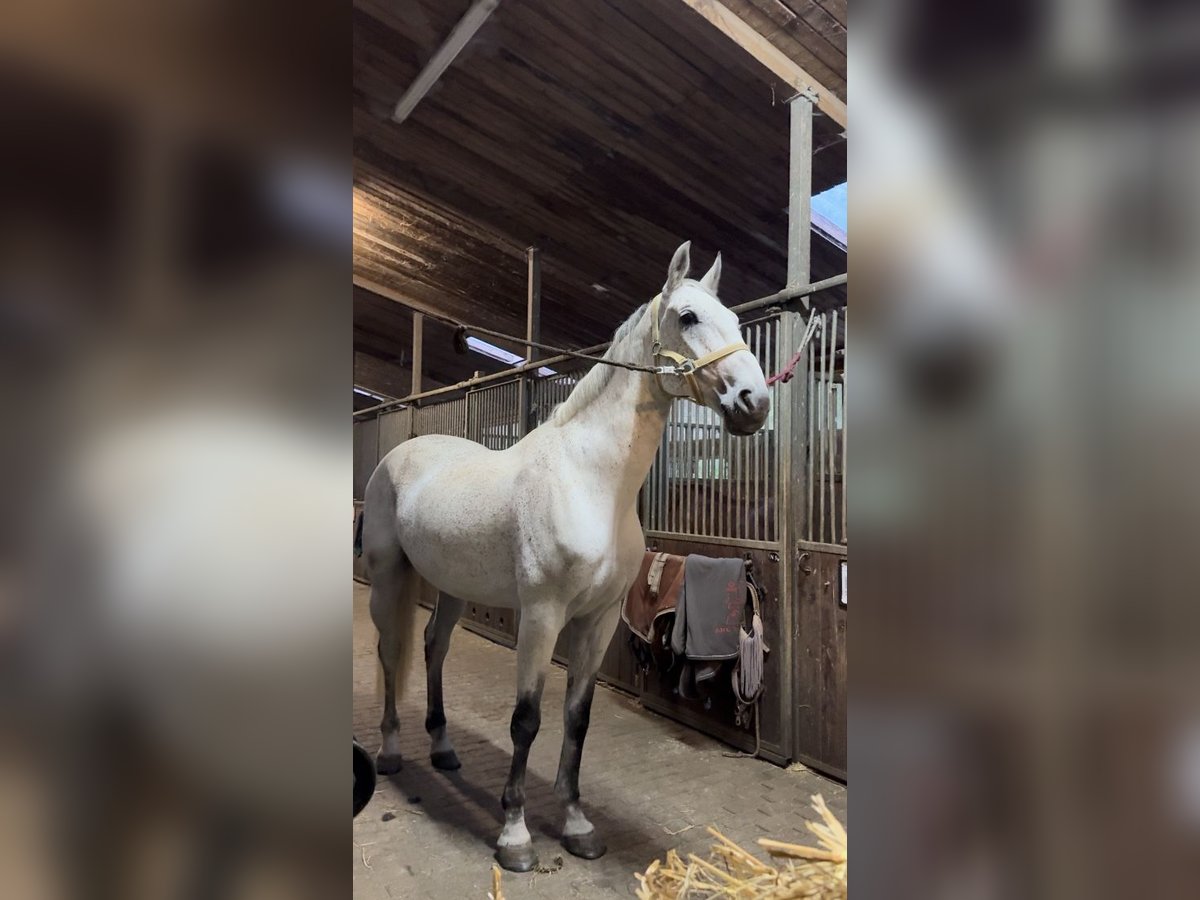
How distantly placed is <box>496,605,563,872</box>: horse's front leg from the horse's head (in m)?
0.69

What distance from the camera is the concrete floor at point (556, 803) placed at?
62.6 inches

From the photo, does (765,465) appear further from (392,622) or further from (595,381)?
(392,622)

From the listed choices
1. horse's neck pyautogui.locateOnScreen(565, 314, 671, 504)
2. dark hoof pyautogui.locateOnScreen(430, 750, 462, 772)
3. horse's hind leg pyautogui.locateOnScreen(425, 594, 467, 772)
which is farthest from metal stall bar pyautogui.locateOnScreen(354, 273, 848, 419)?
dark hoof pyautogui.locateOnScreen(430, 750, 462, 772)

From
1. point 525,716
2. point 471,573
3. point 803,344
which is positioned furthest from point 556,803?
point 803,344

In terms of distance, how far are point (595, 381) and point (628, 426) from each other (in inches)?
7.1

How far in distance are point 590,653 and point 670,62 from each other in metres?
2.66

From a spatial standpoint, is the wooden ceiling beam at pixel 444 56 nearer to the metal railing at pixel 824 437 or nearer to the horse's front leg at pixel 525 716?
the metal railing at pixel 824 437

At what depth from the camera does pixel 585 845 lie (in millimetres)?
1682

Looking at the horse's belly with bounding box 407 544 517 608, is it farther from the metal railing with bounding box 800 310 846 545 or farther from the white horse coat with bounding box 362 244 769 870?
the metal railing with bounding box 800 310 846 545

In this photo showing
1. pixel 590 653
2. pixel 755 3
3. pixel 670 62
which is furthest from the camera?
pixel 670 62
